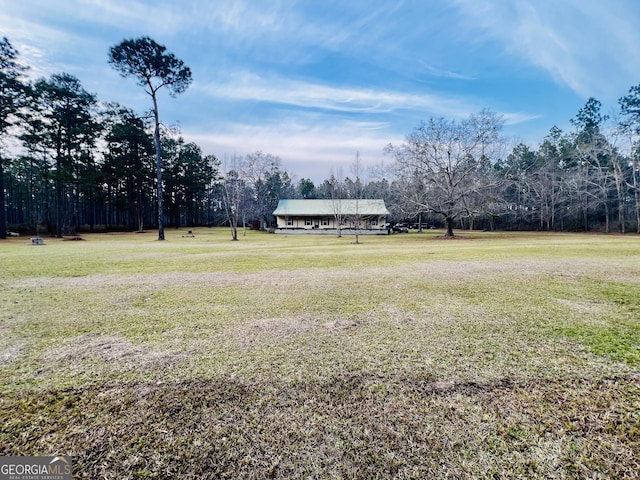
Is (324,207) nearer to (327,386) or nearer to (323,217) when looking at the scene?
(323,217)

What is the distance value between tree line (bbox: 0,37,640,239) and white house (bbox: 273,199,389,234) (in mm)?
3515

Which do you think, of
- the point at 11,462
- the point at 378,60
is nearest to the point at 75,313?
the point at 11,462

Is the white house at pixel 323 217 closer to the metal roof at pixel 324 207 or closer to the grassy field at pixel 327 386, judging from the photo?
the metal roof at pixel 324 207

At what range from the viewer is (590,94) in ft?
115

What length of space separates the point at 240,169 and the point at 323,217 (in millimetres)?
14100

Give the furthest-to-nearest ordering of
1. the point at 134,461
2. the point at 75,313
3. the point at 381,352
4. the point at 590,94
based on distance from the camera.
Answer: the point at 590,94, the point at 75,313, the point at 381,352, the point at 134,461

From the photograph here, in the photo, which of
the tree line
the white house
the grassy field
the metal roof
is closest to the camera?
the grassy field

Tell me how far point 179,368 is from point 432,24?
15.2m

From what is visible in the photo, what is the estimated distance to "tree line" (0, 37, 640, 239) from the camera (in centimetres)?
2180

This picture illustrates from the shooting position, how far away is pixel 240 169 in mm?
40156

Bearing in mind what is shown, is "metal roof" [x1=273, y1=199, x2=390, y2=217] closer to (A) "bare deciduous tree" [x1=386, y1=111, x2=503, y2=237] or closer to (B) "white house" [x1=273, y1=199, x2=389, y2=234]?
(B) "white house" [x1=273, y1=199, x2=389, y2=234]

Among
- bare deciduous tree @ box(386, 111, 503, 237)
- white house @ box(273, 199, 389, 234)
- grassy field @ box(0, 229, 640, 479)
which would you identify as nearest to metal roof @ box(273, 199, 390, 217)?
white house @ box(273, 199, 389, 234)

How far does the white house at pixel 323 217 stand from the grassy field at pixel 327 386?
30.2 metres

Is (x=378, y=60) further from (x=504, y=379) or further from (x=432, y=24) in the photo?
(x=504, y=379)
